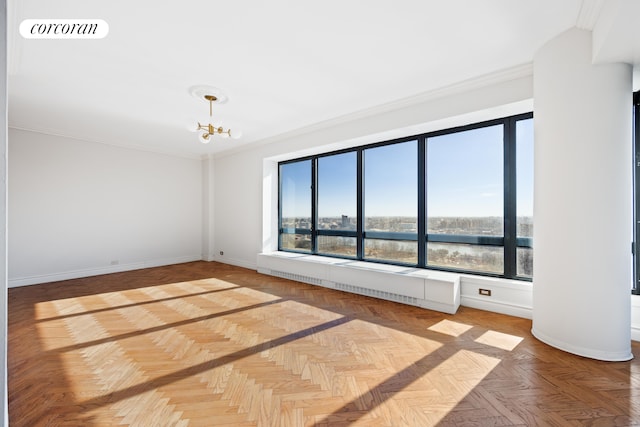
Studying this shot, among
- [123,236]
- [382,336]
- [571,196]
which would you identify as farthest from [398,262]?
[123,236]

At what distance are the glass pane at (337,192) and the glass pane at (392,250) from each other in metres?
0.51

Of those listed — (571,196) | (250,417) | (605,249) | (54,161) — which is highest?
(54,161)

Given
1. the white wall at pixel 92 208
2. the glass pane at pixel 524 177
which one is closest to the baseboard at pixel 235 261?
the white wall at pixel 92 208

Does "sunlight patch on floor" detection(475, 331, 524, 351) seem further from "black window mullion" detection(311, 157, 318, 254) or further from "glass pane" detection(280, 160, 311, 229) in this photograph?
"glass pane" detection(280, 160, 311, 229)

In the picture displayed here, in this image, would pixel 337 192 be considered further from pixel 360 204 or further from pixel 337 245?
pixel 337 245

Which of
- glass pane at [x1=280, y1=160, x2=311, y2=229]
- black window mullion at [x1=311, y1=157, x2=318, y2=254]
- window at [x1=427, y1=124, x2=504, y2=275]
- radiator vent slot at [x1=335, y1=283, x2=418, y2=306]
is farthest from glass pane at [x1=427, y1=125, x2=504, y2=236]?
glass pane at [x1=280, y1=160, x2=311, y2=229]

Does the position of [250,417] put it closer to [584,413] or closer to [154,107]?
[584,413]

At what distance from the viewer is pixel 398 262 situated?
15.4 ft

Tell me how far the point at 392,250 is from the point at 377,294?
2.87ft

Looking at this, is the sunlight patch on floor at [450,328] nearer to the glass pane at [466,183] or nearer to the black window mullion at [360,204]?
the glass pane at [466,183]

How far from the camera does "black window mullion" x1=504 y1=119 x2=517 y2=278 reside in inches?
141

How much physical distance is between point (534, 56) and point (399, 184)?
2296mm

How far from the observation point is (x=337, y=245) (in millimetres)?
5547

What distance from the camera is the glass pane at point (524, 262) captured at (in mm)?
3514
